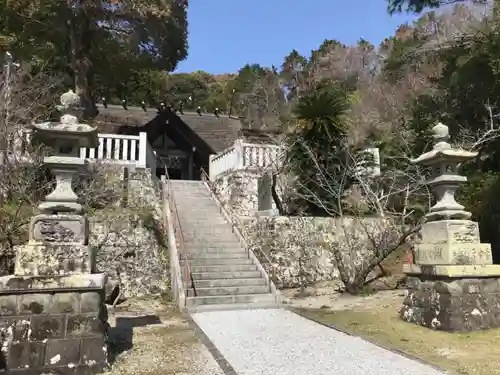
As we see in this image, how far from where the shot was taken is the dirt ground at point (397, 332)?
17.0 ft

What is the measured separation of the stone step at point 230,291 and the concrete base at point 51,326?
4174 millimetres

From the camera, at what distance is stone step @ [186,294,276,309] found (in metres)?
8.97

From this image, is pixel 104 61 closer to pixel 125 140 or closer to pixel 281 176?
pixel 125 140

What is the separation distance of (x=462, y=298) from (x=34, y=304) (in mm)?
6258

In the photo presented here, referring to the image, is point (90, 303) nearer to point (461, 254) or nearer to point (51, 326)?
point (51, 326)

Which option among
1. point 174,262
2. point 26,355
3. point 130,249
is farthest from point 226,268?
point 26,355

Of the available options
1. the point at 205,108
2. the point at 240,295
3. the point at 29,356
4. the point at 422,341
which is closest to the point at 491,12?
the point at 422,341

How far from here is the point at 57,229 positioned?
5.30 m

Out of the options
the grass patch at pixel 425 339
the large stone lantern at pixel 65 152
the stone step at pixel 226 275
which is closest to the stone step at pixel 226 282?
A: the stone step at pixel 226 275

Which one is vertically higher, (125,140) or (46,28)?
(46,28)

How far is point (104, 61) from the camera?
1581 centimetres

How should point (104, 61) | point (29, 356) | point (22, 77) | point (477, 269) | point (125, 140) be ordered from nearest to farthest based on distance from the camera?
point (29, 356) < point (477, 269) < point (22, 77) < point (125, 140) < point (104, 61)

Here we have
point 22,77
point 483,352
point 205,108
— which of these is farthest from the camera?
point 205,108

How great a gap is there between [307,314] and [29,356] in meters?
5.17
